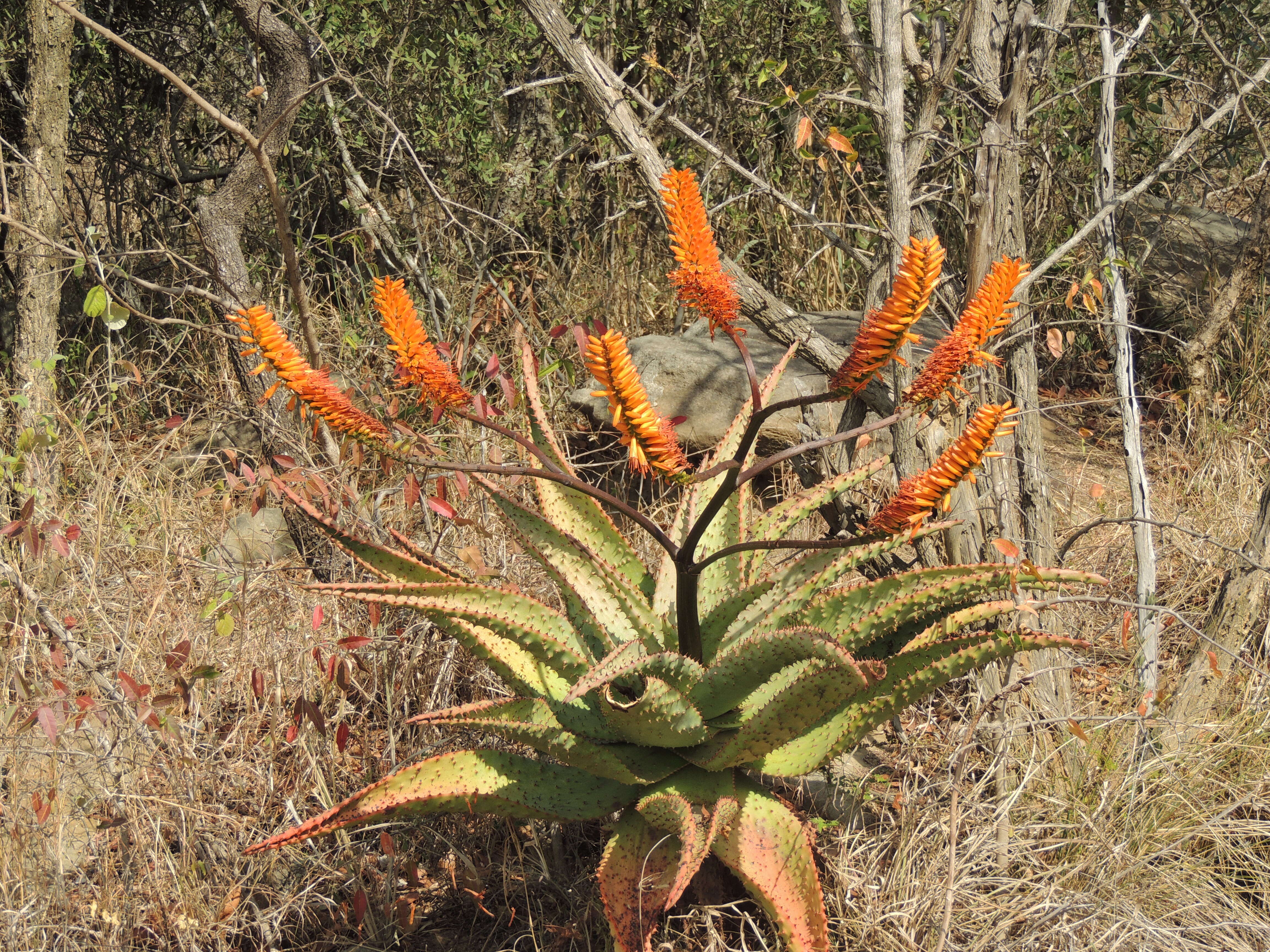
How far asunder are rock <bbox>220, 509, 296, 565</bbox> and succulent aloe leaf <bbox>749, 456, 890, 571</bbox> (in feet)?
6.47

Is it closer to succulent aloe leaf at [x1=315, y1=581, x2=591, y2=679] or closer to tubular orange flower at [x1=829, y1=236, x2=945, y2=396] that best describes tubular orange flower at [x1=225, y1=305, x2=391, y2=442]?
succulent aloe leaf at [x1=315, y1=581, x2=591, y2=679]

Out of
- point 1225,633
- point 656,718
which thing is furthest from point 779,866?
point 1225,633

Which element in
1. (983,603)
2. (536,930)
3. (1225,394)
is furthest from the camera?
(1225,394)

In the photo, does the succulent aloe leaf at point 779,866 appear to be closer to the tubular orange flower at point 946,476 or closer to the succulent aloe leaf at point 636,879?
the succulent aloe leaf at point 636,879

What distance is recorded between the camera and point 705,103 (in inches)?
228

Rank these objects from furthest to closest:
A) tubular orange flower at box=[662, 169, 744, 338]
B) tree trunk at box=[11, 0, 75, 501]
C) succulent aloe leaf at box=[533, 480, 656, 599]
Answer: tree trunk at box=[11, 0, 75, 501] → succulent aloe leaf at box=[533, 480, 656, 599] → tubular orange flower at box=[662, 169, 744, 338]

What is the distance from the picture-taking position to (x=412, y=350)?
1589 mm

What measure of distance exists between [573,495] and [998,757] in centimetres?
115

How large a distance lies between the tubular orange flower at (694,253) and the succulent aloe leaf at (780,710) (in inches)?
25.3

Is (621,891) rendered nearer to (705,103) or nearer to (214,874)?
(214,874)

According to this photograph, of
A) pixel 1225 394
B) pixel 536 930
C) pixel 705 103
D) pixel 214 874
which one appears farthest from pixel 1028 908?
pixel 705 103

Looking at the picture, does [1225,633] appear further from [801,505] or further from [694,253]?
[694,253]

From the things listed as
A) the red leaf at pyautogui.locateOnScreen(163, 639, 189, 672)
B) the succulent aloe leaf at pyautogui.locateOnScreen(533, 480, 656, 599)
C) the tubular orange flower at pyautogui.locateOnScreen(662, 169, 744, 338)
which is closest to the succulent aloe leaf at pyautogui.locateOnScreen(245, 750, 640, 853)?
the succulent aloe leaf at pyautogui.locateOnScreen(533, 480, 656, 599)

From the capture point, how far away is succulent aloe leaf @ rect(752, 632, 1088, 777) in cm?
185
